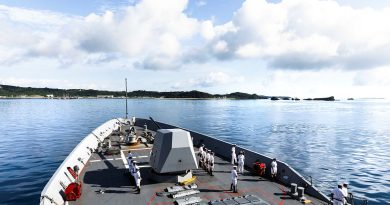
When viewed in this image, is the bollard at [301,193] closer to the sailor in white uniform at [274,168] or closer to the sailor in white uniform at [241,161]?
the sailor in white uniform at [274,168]

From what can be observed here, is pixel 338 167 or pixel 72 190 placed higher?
pixel 72 190

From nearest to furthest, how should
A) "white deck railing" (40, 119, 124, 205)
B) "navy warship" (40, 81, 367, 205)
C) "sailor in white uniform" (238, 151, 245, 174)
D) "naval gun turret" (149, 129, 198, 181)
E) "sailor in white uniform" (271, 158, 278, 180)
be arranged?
"white deck railing" (40, 119, 124, 205) < "navy warship" (40, 81, 367, 205) < "naval gun turret" (149, 129, 198, 181) < "sailor in white uniform" (271, 158, 278, 180) < "sailor in white uniform" (238, 151, 245, 174)

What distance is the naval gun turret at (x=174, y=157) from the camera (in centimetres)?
1852

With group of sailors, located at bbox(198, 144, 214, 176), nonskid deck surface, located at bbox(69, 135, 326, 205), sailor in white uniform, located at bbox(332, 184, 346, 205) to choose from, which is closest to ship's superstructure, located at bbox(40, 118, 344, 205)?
nonskid deck surface, located at bbox(69, 135, 326, 205)

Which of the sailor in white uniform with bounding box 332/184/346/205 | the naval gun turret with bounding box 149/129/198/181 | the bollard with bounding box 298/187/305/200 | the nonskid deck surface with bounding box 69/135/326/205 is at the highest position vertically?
the naval gun turret with bounding box 149/129/198/181

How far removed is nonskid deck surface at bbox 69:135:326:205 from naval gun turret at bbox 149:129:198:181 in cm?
94

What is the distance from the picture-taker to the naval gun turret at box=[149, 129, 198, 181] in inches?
729

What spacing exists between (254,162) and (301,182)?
5186 millimetres

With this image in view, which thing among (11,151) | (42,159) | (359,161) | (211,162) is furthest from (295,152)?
(11,151)

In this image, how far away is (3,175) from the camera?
32.6m

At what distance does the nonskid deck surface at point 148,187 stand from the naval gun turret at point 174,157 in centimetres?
94

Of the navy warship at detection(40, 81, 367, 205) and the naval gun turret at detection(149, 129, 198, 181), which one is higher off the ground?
the naval gun turret at detection(149, 129, 198, 181)

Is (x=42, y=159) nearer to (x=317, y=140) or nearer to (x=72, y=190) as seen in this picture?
(x=72, y=190)

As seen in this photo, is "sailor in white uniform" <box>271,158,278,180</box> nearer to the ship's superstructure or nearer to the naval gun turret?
the ship's superstructure
